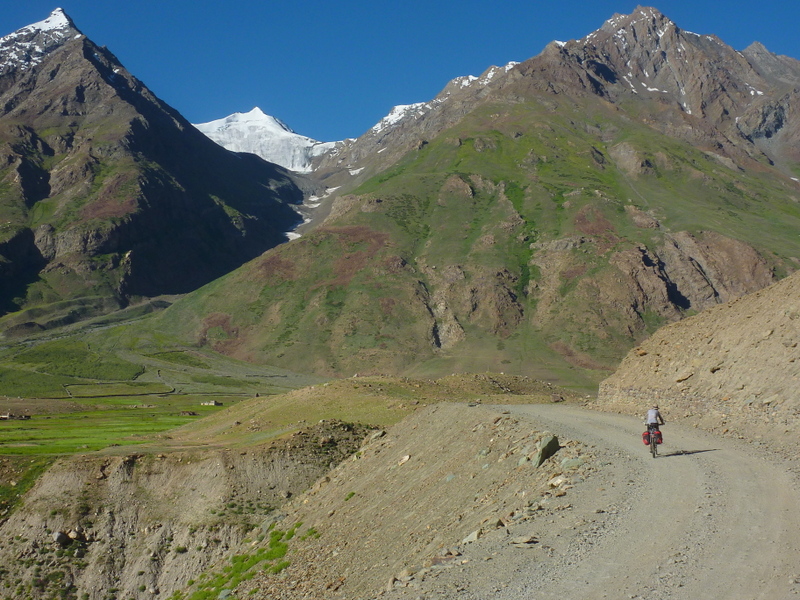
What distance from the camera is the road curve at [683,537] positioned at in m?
16.3

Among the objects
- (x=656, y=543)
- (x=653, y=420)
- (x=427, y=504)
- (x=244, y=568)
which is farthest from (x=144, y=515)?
(x=656, y=543)

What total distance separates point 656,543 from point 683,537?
795mm

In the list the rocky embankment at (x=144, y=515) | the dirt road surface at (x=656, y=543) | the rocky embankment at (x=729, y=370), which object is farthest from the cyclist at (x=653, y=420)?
the rocky embankment at (x=144, y=515)

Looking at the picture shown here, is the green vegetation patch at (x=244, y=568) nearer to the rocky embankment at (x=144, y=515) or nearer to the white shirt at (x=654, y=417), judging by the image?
the rocky embankment at (x=144, y=515)

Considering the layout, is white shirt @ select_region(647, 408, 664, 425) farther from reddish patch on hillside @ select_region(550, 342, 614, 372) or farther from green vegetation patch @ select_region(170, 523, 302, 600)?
reddish patch on hillside @ select_region(550, 342, 614, 372)

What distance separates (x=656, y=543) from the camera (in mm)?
18656

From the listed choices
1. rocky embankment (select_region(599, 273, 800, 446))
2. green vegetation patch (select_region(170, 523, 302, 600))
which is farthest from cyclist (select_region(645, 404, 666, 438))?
green vegetation patch (select_region(170, 523, 302, 600))

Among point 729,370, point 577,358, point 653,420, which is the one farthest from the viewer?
point 577,358

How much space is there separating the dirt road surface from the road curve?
1.1 inches

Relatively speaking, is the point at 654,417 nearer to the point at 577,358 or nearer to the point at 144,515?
the point at 144,515

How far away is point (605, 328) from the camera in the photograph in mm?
197375

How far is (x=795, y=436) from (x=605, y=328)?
6811 inches

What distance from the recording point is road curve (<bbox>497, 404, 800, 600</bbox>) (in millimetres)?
16281

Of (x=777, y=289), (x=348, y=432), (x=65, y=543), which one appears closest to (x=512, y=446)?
(x=777, y=289)
